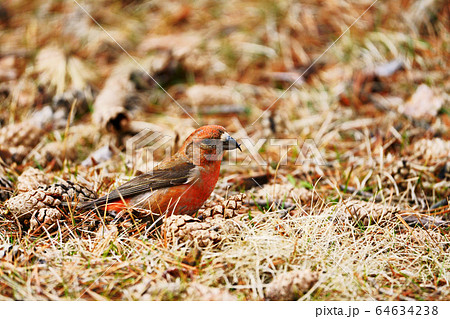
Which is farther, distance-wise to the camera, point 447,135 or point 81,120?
point 81,120

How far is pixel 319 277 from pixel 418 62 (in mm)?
3933

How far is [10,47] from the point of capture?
5.96 metres

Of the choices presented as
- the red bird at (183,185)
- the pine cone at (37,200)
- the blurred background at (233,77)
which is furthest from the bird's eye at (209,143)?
the blurred background at (233,77)

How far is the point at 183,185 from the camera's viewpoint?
2787mm

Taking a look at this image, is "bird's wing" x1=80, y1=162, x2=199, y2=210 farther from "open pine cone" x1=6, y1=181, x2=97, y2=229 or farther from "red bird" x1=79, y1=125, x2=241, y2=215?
"open pine cone" x1=6, y1=181, x2=97, y2=229

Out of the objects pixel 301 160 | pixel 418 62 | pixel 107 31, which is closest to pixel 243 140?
pixel 301 160

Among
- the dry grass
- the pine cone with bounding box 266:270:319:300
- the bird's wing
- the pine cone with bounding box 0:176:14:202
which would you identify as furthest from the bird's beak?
the pine cone with bounding box 0:176:14:202

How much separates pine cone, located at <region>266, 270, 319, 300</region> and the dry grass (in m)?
0.01

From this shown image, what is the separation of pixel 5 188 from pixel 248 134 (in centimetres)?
230

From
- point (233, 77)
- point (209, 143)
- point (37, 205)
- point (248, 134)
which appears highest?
point (209, 143)

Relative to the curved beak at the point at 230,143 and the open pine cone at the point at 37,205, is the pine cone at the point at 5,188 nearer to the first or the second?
the open pine cone at the point at 37,205

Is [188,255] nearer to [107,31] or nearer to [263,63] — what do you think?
[263,63]

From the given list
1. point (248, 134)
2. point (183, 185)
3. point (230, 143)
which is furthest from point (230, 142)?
point (248, 134)

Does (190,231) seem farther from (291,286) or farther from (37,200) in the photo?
(37,200)
